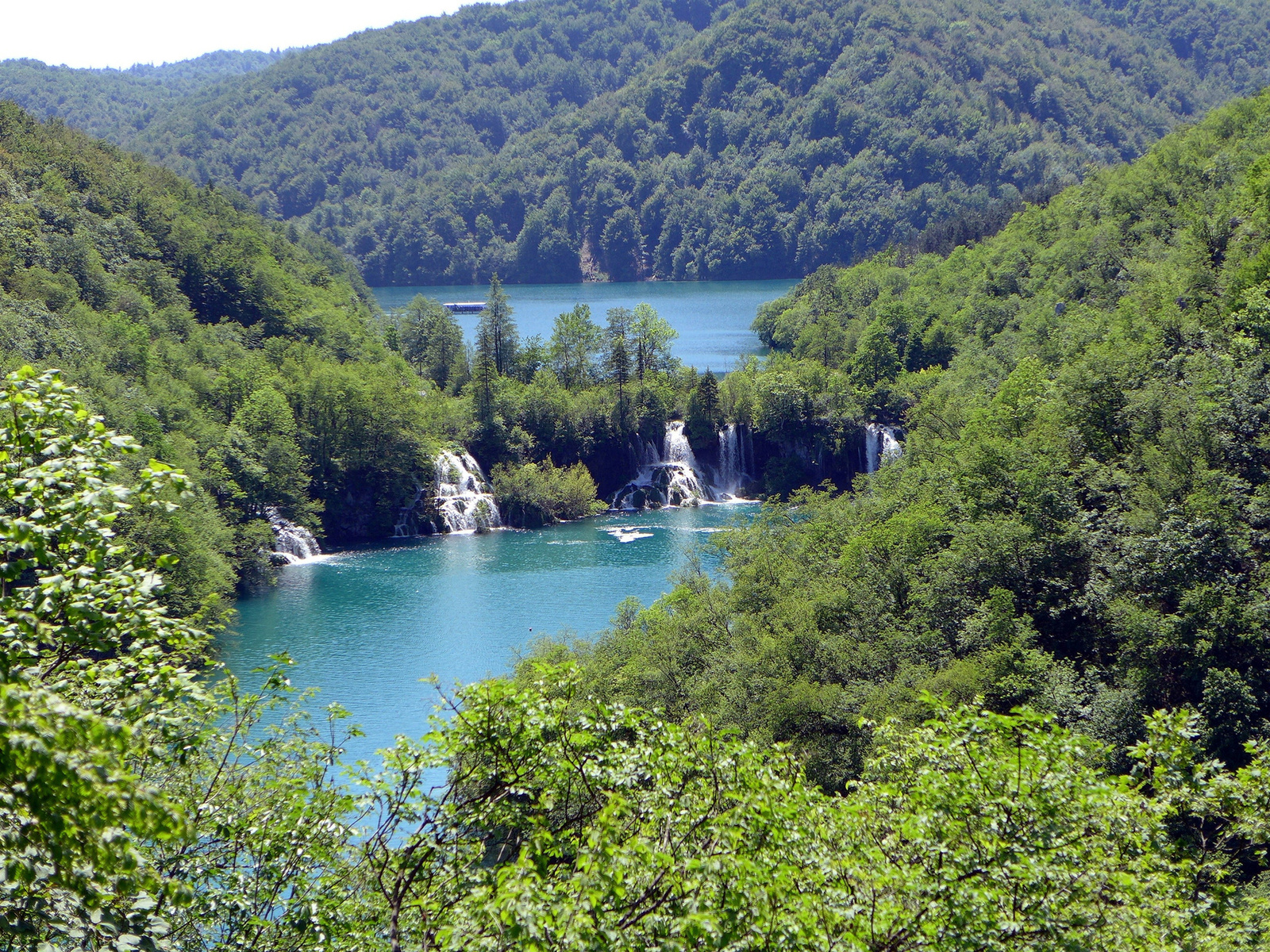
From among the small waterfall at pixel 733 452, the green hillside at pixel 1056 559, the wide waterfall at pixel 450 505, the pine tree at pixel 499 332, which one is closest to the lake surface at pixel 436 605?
the wide waterfall at pixel 450 505

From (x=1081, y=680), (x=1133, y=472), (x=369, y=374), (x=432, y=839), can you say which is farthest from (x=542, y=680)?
(x=369, y=374)

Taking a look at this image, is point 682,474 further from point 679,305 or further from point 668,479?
point 679,305

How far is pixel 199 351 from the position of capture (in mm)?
65500

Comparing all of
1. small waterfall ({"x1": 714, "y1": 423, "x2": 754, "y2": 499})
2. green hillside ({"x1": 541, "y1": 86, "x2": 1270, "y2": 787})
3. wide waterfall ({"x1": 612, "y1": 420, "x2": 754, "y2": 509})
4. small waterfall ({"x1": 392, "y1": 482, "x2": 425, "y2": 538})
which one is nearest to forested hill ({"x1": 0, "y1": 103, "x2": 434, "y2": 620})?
small waterfall ({"x1": 392, "y1": 482, "x2": 425, "y2": 538})

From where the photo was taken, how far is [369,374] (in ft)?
222

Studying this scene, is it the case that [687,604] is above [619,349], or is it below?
below

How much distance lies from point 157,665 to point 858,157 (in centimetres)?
20436

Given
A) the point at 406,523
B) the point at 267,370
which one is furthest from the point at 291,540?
the point at 267,370

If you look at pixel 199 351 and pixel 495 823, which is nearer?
pixel 495 823

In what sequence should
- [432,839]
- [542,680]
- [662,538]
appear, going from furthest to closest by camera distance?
[662,538]
[542,680]
[432,839]

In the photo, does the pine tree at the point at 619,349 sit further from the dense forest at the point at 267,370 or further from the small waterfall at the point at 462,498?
the small waterfall at the point at 462,498

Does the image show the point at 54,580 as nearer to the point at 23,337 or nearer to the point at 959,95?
the point at 23,337

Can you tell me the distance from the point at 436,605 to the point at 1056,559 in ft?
89.9

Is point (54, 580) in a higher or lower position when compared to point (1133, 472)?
higher
